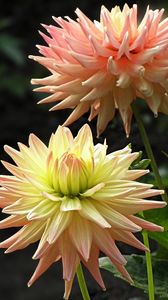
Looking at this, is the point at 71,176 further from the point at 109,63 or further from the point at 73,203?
the point at 109,63

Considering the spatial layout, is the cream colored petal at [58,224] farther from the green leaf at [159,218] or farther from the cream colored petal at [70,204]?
the green leaf at [159,218]

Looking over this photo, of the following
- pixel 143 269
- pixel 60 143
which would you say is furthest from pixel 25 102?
pixel 60 143

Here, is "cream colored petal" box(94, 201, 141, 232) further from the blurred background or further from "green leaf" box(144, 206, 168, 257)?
the blurred background

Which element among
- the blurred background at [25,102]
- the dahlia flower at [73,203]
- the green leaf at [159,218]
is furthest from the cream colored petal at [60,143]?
the blurred background at [25,102]

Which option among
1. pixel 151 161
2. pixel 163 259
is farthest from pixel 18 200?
pixel 163 259

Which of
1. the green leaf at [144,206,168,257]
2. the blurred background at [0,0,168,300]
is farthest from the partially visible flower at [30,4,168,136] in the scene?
the blurred background at [0,0,168,300]

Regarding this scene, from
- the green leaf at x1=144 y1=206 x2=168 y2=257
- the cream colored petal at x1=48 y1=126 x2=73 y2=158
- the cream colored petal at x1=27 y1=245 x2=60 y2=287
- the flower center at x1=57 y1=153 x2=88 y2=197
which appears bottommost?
the green leaf at x1=144 y1=206 x2=168 y2=257

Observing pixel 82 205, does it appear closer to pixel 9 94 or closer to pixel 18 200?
pixel 18 200
